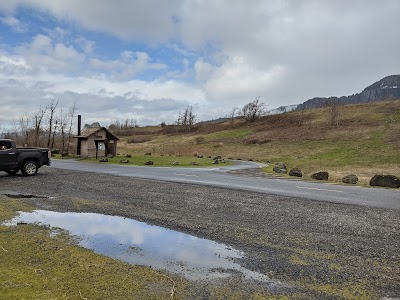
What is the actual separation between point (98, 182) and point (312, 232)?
39.9 ft

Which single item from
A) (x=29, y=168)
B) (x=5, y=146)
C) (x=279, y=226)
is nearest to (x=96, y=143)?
(x=29, y=168)

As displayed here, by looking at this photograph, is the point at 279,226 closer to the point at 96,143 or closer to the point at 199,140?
the point at 96,143

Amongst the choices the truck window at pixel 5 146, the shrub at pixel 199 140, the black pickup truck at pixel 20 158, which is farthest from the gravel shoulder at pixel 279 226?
the shrub at pixel 199 140

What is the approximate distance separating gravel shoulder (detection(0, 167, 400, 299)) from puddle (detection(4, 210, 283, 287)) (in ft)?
1.20

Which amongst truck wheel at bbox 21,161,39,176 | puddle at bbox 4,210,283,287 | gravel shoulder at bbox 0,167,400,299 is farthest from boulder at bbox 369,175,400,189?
truck wheel at bbox 21,161,39,176

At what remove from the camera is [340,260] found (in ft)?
21.4

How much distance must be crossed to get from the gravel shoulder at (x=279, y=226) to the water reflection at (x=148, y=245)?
414mm

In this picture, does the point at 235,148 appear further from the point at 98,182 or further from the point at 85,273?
Result: the point at 85,273

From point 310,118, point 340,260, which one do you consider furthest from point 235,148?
point 340,260

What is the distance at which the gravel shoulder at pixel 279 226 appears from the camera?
5664mm

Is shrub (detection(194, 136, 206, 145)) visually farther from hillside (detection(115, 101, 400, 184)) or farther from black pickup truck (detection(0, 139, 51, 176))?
black pickup truck (detection(0, 139, 51, 176))

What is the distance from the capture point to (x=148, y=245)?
745 centimetres

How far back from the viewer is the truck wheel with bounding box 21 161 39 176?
19.9 meters

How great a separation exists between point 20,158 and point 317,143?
159 ft
